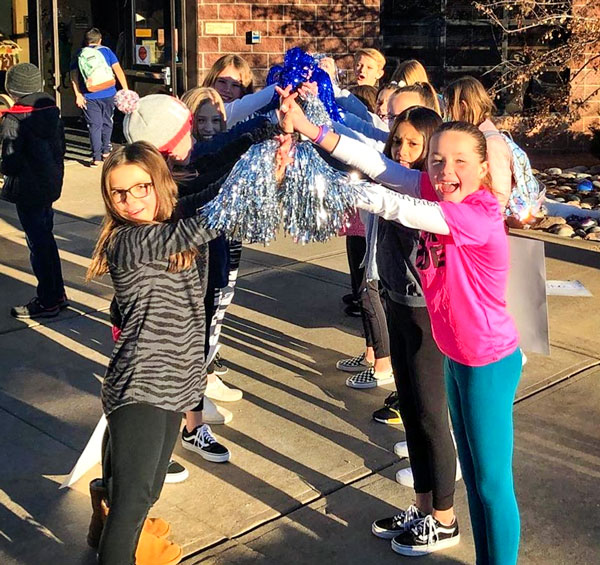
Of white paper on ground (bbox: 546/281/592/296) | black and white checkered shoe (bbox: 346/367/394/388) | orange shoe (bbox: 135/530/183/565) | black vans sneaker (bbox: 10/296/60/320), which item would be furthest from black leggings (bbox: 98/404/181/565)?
white paper on ground (bbox: 546/281/592/296)

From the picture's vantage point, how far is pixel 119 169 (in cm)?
→ 301

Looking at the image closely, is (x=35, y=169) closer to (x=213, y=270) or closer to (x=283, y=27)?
(x=213, y=270)

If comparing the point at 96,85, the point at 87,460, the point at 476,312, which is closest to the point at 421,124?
the point at 476,312

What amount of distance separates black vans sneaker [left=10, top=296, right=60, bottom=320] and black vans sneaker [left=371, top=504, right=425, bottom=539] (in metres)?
3.33

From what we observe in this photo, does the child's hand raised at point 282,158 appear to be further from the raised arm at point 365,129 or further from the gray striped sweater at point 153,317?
the raised arm at point 365,129

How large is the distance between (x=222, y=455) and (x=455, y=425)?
57.9 inches

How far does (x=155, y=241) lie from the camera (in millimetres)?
2961

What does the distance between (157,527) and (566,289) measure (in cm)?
406

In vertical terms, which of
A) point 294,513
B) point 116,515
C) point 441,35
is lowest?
point 294,513

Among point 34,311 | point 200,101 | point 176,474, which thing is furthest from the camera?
point 34,311

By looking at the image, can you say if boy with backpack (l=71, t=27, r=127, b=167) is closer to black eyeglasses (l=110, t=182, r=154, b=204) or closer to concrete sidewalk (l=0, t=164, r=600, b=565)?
concrete sidewalk (l=0, t=164, r=600, b=565)

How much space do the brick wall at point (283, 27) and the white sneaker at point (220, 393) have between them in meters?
7.33

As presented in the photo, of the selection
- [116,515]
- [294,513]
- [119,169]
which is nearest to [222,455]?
[294,513]

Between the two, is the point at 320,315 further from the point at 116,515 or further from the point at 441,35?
the point at 441,35
